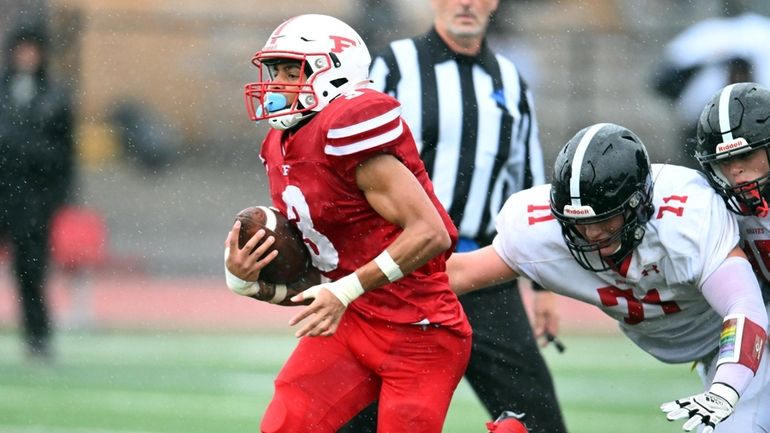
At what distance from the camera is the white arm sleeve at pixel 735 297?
3182mm

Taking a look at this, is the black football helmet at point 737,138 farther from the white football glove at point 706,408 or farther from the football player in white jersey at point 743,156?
the white football glove at point 706,408

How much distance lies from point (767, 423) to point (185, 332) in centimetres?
549

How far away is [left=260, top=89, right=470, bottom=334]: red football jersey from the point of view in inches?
127

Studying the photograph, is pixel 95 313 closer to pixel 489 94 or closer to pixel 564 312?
pixel 564 312

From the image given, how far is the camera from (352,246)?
3408mm

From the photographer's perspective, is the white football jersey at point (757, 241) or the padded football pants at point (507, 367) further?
the padded football pants at point (507, 367)

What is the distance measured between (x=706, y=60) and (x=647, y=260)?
6.75 metres

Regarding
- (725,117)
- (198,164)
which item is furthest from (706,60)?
(725,117)

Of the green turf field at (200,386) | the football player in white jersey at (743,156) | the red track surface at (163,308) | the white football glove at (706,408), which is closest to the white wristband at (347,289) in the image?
the white football glove at (706,408)

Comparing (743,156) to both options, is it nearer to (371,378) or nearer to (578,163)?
(578,163)

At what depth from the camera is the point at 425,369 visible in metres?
3.40

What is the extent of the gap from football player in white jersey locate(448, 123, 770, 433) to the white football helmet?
0.59m

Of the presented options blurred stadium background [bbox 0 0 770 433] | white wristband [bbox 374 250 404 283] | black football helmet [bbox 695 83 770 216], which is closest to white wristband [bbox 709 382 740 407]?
black football helmet [bbox 695 83 770 216]

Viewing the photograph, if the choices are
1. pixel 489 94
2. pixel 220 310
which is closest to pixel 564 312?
pixel 220 310
